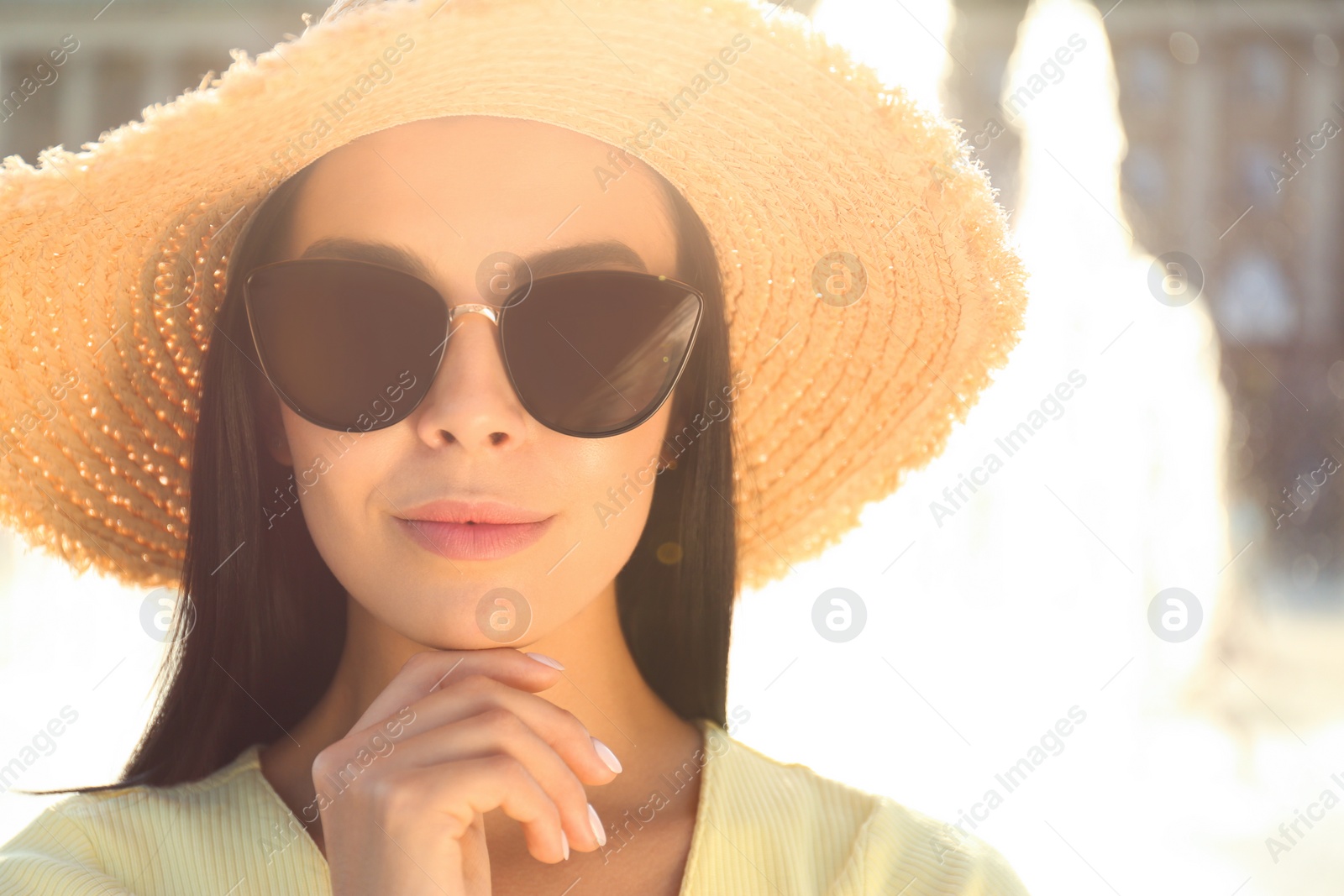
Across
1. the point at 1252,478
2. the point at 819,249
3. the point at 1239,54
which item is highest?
the point at 1239,54

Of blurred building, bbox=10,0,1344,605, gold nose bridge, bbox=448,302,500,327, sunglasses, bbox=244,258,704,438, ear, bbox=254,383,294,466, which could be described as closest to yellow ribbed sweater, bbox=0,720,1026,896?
ear, bbox=254,383,294,466

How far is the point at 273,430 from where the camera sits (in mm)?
1620

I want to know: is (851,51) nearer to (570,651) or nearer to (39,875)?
(570,651)

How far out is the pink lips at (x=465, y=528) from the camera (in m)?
1.31

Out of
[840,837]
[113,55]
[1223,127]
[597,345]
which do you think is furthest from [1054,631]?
[113,55]

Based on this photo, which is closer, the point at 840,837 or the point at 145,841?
the point at 145,841

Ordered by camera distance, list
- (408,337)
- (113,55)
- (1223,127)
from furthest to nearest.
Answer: (1223,127), (113,55), (408,337)

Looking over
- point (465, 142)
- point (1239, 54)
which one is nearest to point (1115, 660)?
point (465, 142)

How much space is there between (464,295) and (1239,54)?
38361 millimetres

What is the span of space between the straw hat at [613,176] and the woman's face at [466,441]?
6 centimetres

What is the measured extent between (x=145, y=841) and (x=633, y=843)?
0.58 m

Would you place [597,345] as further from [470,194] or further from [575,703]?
[575,703]

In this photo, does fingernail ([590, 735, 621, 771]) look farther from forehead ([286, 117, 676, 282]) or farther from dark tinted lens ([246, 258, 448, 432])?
forehead ([286, 117, 676, 282])

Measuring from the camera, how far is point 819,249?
167cm
